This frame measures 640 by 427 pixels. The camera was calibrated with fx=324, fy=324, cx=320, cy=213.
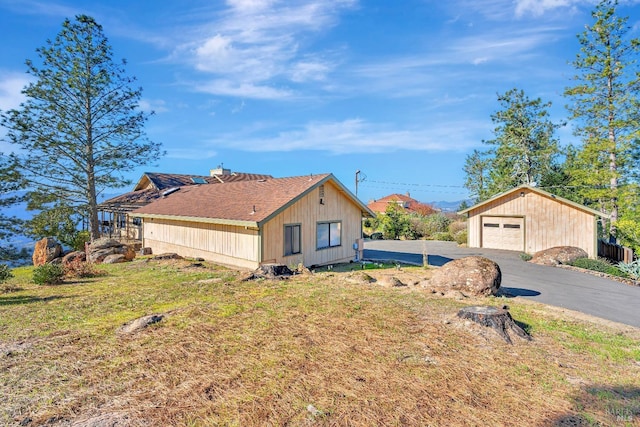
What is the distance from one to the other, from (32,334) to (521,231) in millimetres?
22881

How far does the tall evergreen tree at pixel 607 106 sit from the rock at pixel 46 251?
33.1 metres

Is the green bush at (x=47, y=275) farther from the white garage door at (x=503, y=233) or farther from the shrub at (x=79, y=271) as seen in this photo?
the white garage door at (x=503, y=233)

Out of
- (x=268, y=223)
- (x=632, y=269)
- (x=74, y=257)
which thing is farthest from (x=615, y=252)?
(x=74, y=257)

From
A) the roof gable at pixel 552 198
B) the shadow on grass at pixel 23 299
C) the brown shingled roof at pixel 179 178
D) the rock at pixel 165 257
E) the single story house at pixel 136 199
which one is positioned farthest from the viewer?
the brown shingled roof at pixel 179 178

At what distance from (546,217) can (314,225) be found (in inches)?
557

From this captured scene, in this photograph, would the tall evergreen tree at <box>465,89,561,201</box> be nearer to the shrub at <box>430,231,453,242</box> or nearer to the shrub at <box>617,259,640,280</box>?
the shrub at <box>430,231,453,242</box>

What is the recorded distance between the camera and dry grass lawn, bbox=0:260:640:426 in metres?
3.86

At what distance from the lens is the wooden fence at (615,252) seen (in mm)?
15995

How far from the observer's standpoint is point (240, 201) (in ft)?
51.1

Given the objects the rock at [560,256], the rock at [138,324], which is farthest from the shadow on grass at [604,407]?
the rock at [560,256]

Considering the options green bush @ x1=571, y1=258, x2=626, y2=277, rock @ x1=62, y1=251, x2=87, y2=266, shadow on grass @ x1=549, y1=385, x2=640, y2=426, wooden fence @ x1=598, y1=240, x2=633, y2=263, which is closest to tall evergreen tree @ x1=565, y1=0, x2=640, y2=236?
wooden fence @ x1=598, y1=240, x2=633, y2=263

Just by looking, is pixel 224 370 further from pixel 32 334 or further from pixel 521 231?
pixel 521 231

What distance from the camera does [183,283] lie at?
10.9m

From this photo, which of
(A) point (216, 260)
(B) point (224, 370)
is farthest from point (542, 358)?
(A) point (216, 260)
